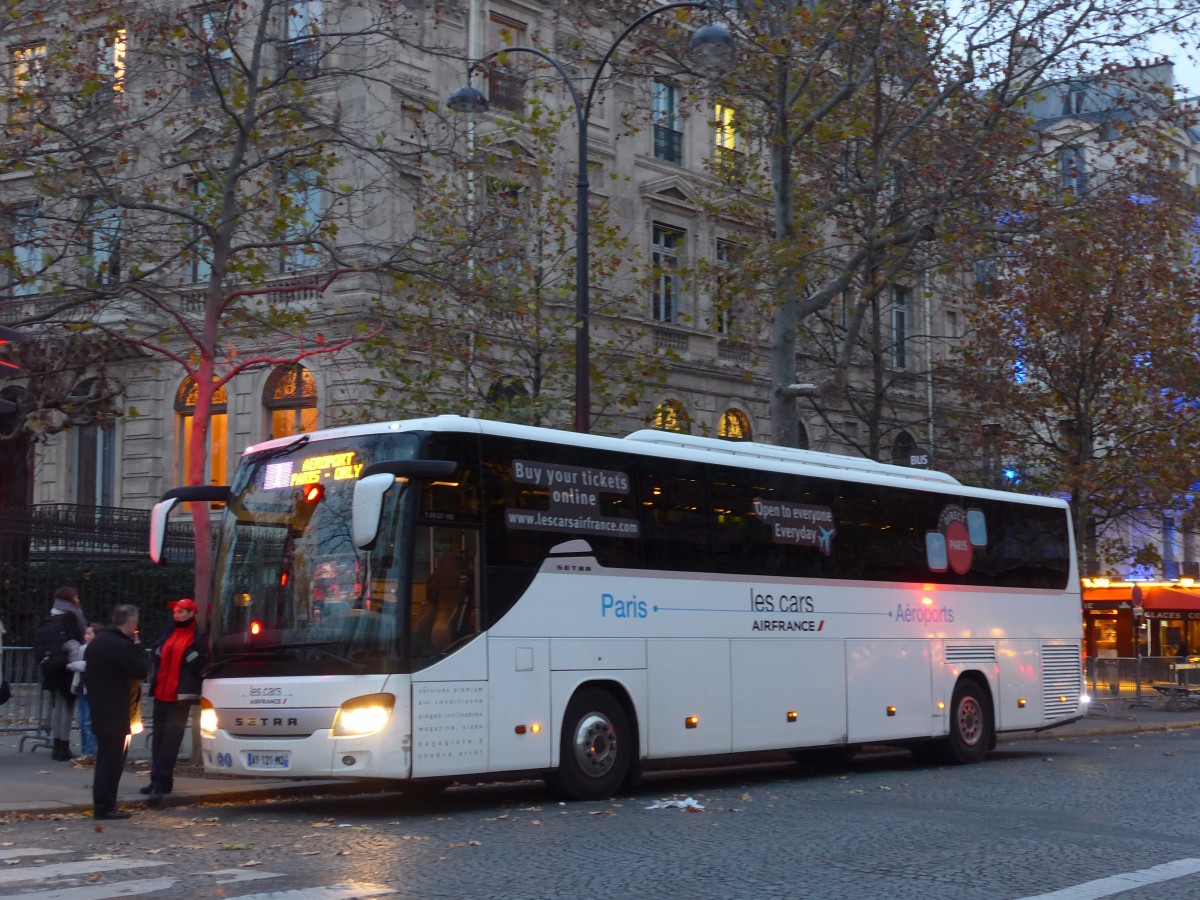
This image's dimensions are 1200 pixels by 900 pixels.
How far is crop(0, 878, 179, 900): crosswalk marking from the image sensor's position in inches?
342

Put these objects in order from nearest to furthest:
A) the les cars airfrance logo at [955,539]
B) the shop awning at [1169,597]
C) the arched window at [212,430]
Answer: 1. the les cars airfrance logo at [955,539]
2. the arched window at [212,430]
3. the shop awning at [1169,597]

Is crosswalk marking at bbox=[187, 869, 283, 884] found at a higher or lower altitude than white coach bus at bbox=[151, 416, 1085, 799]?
lower

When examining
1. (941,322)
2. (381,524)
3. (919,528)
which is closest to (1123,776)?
(919,528)

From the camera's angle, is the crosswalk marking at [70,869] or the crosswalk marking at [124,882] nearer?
the crosswalk marking at [124,882]

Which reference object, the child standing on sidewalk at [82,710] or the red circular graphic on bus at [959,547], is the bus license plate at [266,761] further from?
the red circular graphic on bus at [959,547]

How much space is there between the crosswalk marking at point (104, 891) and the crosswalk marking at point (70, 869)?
21.3 inches

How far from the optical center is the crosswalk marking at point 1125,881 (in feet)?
28.5

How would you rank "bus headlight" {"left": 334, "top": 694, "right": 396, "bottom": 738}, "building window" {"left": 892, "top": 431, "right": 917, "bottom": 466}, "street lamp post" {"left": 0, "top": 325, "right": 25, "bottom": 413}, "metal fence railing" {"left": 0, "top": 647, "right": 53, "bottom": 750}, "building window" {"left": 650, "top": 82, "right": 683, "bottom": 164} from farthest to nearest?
"building window" {"left": 892, "top": 431, "right": 917, "bottom": 466} < "building window" {"left": 650, "top": 82, "right": 683, "bottom": 164} < "metal fence railing" {"left": 0, "top": 647, "right": 53, "bottom": 750} < "street lamp post" {"left": 0, "top": 325, "right": 25, "bottom": 413} < "bus headlight" {"left": 334, "top": 694, "right": 396, "bottom": 738}

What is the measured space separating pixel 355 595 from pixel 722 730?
467 centimetres

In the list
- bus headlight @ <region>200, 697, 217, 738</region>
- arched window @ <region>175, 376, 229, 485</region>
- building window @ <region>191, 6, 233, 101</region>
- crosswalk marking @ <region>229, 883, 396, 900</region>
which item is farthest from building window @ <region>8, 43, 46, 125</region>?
arched window @ <region>175, 376, 229, 485</region>

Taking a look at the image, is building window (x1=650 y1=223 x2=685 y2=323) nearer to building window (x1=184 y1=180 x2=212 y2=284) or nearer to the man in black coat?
building window (x1=184 y1=180 x2=212 y2=284)

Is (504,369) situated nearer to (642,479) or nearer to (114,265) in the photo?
(114,265)

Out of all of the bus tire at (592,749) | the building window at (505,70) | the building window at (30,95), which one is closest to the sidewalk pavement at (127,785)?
the bus tire at (592,749)

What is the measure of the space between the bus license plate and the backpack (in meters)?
4.48
